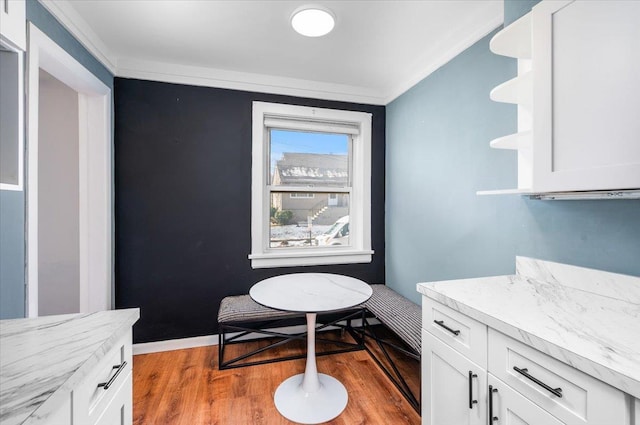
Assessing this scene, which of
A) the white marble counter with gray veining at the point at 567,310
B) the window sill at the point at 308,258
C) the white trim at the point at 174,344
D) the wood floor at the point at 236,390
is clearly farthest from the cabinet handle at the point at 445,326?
the white trim at the point at 174,344

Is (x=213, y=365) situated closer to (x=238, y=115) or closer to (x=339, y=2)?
(x=238, y=115)

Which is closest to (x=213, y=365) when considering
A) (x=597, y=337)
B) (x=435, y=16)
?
(x=597, y=337)

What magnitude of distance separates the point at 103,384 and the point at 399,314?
176cm

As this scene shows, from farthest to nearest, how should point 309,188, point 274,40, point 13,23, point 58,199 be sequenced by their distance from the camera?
point 309,188
point 58,199
point 274,40
point 13,23

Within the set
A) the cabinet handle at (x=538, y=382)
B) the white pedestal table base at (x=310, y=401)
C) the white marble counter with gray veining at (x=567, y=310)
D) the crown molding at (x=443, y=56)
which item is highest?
the crown molding at (x=443, y=56)

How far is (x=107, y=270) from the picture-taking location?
88.4 inches

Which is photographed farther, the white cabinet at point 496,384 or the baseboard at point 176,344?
the baseboard at point 176,344

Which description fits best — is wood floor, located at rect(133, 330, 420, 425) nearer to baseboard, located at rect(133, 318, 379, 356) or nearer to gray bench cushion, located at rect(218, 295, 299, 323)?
baseboard, located at rect(133, 318, 379, 356)

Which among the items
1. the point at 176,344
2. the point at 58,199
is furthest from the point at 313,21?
the point at 58,199

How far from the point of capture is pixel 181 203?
8.22ft

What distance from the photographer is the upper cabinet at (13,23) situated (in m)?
0.68

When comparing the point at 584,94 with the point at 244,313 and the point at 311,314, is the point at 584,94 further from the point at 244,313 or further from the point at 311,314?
the point at 244,313

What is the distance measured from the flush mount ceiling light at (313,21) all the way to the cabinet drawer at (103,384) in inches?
73.9

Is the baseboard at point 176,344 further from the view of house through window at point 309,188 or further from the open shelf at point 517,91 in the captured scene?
the open shelf at point 517,91
